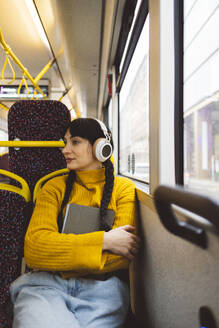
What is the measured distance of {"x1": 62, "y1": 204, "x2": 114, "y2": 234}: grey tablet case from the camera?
114 centimetres

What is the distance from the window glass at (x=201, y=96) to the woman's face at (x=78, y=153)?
19.4 inches

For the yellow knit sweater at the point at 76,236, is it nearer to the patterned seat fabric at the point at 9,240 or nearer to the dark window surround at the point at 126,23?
the patterned seat fabric at the point at 9,240

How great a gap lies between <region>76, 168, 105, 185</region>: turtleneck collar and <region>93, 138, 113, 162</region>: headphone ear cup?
84 millimetres

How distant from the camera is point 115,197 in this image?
1211 millimetres

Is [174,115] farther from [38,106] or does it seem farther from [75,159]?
[38,106]

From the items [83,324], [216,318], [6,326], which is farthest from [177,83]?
[6,326]

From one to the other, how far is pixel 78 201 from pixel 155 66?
723 mm

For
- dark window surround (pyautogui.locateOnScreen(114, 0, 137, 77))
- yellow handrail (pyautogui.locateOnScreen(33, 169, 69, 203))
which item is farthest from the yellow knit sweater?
dark window surround (pyautogui.locateOnScreen(114, 0, 137, 77))

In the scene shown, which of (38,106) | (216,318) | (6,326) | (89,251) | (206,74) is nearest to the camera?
(216,318)

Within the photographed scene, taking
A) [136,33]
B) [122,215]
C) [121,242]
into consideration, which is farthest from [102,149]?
[136,33]

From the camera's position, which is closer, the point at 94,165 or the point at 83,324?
the point at 83,324

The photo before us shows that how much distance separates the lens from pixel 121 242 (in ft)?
3.39

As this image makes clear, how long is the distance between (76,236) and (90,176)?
0.34 m

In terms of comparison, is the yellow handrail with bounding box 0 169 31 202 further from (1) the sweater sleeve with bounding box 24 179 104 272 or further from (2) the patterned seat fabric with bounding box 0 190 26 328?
(1) the sweater sleeve with bounding box 24 179 104 272
